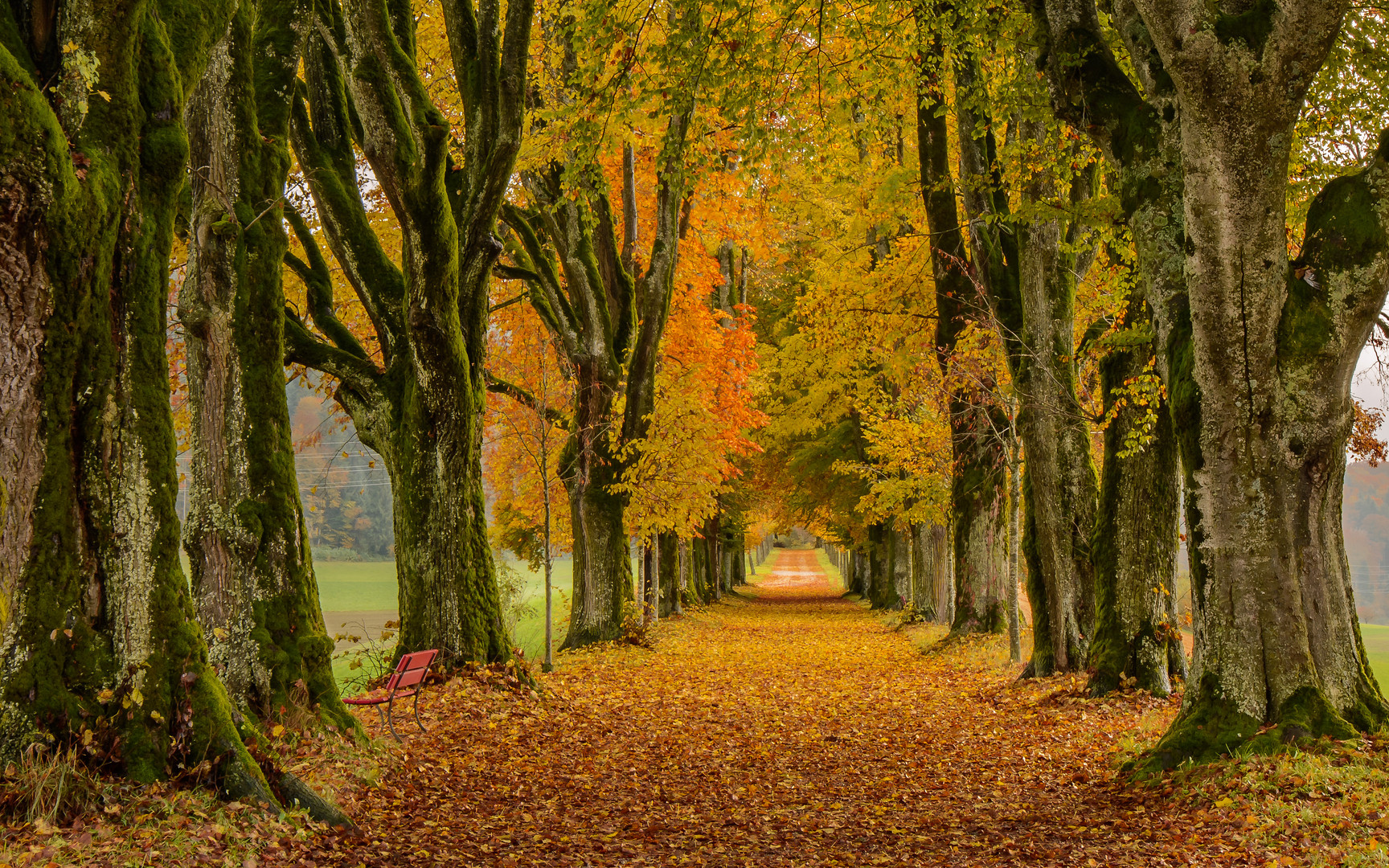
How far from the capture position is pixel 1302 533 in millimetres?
6281

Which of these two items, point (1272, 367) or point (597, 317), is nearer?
point (1272, 367)

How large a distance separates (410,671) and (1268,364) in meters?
7.24

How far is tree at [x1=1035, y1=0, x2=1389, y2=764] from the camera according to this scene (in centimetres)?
609

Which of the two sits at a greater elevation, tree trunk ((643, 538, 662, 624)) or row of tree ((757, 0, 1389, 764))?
row of tree ((757, 0, 1389, 764))

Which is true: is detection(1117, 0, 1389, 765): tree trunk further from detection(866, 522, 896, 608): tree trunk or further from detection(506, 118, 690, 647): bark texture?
detection(866, 522, 896, 608): tree trunk

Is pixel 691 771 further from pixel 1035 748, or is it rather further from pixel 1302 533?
pixel 1302 533

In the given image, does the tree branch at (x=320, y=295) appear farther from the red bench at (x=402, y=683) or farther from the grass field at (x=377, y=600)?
the red bench at (x=402, y=683)

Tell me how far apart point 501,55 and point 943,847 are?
9.10 m

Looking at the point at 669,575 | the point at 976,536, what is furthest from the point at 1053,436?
the point at 669,575

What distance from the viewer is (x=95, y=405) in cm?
503

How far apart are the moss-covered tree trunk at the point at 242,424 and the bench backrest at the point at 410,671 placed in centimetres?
62

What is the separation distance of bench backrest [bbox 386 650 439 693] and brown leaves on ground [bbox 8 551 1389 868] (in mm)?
534

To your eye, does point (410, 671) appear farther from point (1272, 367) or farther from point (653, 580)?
point (653, 580)

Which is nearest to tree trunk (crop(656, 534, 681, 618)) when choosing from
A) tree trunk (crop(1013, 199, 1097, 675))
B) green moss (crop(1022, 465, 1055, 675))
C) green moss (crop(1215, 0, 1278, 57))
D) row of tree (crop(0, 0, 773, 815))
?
row of tree (crop(0, 0, 773, 815))
